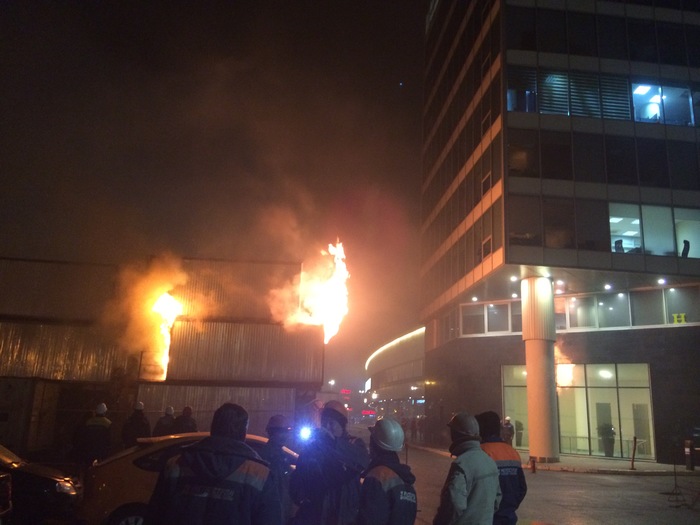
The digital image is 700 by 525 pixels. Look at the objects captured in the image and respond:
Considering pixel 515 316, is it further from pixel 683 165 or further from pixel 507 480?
pixel 507 480

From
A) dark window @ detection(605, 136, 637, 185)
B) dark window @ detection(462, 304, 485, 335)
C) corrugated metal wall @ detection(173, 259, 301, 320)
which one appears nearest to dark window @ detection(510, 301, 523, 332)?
dark window @ detection(462, 304, 485, 335)

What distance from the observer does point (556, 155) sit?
22312 millimetres

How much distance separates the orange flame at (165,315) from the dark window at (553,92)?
17428 millimetres

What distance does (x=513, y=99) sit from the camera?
22656 millimetres

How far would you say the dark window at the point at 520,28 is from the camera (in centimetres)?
2320

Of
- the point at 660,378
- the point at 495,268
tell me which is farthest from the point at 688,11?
the point at 660,378

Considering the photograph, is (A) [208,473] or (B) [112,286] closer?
(A) [208,473]

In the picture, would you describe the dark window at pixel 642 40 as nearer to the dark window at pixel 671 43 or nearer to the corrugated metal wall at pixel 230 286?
the dark window at pixel 671 43

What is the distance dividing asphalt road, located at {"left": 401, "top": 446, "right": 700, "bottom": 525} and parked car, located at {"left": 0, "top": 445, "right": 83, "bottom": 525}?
523cm

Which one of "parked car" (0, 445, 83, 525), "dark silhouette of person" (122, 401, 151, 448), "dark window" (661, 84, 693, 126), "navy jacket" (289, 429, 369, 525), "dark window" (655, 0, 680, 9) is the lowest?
"parked car" (0, 445, 83, 525)

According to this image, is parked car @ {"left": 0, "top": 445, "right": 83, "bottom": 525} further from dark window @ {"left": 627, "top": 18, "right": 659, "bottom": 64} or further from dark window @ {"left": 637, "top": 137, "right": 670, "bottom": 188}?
dark window @ {"left": 627, "top": 18, "right": 659, "bottom": 64}

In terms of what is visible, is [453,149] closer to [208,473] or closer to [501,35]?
[501,35]

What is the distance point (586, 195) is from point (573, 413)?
10344mm

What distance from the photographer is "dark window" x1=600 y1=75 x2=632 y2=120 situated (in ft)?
74.7
